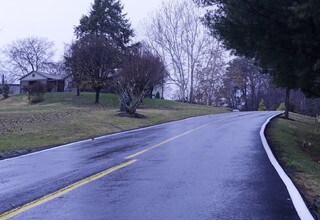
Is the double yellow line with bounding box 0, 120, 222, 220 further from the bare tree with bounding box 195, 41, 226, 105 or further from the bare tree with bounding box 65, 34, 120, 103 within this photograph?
the bare tree with bounding box 195, 41, 226, 105

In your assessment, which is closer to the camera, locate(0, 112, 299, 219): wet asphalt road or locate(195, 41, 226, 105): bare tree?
locate(0, 112, 299, 219): wet asphalt road

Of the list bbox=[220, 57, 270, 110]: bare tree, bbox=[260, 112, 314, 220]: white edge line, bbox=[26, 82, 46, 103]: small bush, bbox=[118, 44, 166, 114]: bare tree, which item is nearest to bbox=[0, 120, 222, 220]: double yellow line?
bbox=[260, 112, 314, 220]: white edge line

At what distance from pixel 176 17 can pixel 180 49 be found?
189 inches

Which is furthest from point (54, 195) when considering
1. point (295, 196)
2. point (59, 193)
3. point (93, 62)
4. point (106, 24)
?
point (106, 24)

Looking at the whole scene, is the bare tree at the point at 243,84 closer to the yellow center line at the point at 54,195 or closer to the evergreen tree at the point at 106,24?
the evergreen tree at the point at 106,24

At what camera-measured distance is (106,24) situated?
59969 millimetres

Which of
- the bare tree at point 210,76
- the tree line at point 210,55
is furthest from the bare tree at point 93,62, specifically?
the bare tree at point 210,76

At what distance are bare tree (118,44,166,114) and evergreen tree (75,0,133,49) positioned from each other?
16.2 meters

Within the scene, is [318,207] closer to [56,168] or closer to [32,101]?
[56,168]

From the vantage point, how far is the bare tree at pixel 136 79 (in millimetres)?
30352

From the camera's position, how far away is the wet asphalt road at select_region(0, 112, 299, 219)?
577 cm

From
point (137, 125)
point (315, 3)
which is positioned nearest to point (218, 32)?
point (315, 3)

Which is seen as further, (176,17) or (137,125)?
(176,17)

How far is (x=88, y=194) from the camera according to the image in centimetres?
684
